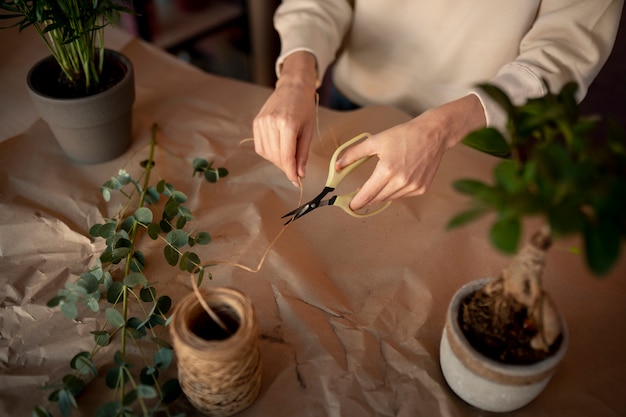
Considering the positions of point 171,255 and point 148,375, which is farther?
point 171,255

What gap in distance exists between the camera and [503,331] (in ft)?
1.99

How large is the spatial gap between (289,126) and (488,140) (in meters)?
0.37

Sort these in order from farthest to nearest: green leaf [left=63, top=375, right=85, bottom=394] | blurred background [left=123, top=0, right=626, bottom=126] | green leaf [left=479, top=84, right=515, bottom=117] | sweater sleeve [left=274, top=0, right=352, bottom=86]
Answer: blurred background [left=123, top=0, right=626, bottom=126], sweater sleeve [left=274, top=0, right=352, bottom=86], green leaf [left=63, top=375, right=85, bottom=394], green leaf [left=479, top=84, right=515, bottom=117]

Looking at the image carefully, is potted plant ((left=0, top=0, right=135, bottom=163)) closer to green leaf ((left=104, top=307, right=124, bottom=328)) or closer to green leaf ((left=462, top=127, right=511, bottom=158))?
green leaf ((left=104, top=307, right=124, bottom=328))

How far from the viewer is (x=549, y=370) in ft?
1.91

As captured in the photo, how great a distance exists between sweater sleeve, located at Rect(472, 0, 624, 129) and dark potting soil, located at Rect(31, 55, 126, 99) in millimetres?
643

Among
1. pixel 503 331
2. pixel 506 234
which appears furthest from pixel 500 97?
pixel 503 331

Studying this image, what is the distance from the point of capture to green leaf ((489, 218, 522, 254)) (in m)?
0.43

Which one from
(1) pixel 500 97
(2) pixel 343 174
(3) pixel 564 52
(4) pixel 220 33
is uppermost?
(1) pixel 500 97

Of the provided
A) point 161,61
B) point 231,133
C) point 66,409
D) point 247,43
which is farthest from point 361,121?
point 247,43

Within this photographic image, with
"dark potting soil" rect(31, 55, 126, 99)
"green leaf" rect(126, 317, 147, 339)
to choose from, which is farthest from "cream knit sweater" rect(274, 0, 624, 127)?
"green leaf" rect(126, 317, 147, 339)

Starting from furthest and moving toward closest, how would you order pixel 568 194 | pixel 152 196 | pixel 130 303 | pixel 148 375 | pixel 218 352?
pixel 152 196 → pixel 130 303 → pixel 148 375 → pixel 218 352 → pixel 568 194

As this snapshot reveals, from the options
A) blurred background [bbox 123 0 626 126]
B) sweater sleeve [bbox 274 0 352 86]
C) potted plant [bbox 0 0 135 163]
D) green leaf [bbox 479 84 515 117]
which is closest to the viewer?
green leaf [bbox 479 84 515 117]

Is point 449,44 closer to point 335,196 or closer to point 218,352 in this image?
point 335,196
